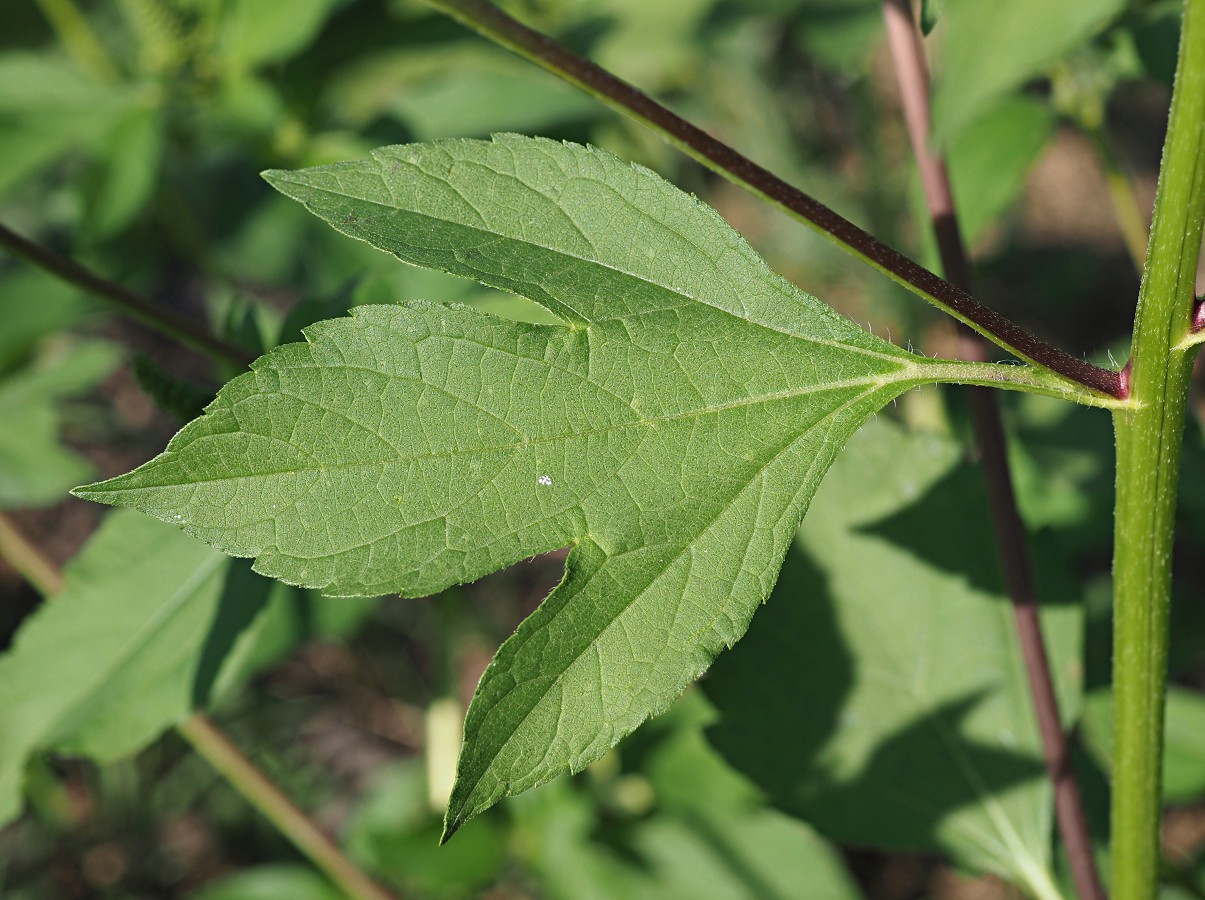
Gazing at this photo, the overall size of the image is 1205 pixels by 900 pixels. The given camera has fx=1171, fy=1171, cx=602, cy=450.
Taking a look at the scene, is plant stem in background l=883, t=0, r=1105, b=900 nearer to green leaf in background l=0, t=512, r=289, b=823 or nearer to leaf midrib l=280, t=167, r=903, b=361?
leaf midrib l=280, t=167, r=903, b=361

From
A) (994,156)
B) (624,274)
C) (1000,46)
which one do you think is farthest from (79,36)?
(624,274)

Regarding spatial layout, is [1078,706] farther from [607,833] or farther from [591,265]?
[607,833]

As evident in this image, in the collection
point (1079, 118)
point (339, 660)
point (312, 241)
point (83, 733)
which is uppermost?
point (1079, 118)

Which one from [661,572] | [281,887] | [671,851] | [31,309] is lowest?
[281,887]

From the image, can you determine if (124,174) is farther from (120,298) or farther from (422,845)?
(422,845)

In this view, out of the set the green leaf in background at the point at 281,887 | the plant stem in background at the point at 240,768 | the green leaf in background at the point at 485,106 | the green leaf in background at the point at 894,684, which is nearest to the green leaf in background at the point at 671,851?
the green leaf in background at the point at 281,887

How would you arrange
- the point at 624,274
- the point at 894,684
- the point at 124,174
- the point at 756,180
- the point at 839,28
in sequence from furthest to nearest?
1. the point at 839,28
2. the point at 124,174
3. the point at 894,684
4. the point at 624,274
5. the point at 756,180

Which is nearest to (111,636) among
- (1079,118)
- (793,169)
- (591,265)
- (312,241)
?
(591,265)
